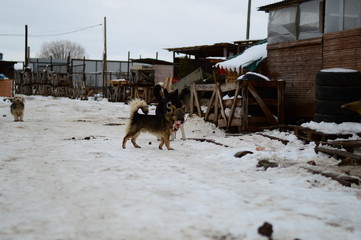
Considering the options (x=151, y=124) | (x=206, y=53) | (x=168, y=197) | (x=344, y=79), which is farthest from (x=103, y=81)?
(x=168, y=197)

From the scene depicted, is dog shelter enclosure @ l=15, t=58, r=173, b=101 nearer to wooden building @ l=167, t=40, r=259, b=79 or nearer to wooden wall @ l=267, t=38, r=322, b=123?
wooden building @ l=167, t=40, r=259, b=79

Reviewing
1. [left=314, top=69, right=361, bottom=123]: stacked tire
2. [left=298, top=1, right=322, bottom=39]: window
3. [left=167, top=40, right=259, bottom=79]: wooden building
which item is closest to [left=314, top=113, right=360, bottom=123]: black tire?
[left=314, top=69, right=361, bottom=123]: stacked tire

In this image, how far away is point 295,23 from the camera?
42.7ft

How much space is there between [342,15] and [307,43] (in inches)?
58.2

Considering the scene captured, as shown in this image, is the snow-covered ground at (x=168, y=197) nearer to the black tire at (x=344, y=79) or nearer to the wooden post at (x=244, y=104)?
the black tire at (x=344, y=79)

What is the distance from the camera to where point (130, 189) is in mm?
4473

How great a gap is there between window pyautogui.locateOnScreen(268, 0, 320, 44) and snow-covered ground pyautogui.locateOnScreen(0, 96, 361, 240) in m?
6.59

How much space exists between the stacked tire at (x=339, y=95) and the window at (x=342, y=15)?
2508mm

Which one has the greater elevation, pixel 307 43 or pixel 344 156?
pixel 307 43

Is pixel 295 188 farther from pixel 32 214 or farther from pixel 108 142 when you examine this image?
pixel 108 142

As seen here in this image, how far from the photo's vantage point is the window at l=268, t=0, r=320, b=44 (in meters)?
12.3

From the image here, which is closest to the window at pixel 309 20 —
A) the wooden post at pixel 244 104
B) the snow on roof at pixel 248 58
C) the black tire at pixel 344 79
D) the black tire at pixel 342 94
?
the snow on roof at pixel 248 58

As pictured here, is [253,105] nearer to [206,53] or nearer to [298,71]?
[298,71]

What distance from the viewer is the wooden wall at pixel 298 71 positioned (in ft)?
39.8
